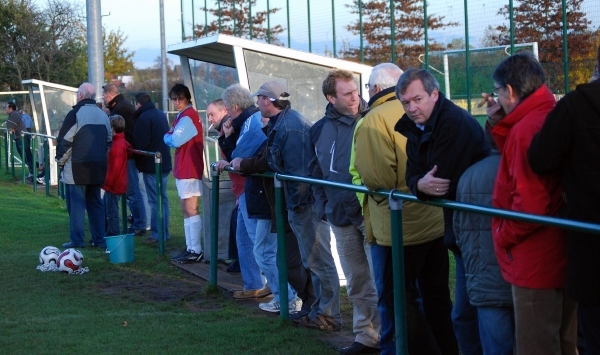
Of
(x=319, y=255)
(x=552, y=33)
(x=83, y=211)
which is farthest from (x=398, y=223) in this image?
(x=552, y=33)

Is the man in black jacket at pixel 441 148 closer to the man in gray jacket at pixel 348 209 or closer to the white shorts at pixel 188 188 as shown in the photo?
the man in gray jacket at pixel 348 209

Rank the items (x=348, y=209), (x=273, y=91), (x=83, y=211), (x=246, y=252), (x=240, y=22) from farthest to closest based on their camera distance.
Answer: (x=240, y=22)
(x=83, y=211)
(x=246, y=252)
(x=273, y=91)
(x=348, y=209)

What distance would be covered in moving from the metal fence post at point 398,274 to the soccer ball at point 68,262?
5212 millimetres

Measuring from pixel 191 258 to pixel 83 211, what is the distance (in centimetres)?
212

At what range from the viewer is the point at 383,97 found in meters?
5.04

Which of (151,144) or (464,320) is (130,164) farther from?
(464,320)

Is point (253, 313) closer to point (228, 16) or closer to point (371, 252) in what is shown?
point (371, 252)

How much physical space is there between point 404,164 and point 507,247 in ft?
4.17

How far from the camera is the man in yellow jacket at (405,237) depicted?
4.77 m

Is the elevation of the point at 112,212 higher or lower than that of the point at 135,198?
lower

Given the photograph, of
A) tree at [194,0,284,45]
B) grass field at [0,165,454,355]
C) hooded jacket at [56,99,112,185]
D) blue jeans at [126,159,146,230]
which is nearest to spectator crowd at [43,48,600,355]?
grass field at [0,165,454,355]

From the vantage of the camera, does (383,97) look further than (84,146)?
No

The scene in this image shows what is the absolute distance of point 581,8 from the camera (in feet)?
40.7

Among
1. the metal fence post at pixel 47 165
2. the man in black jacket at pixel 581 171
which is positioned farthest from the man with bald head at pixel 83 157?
the man in black jacket at pixel 581 171
